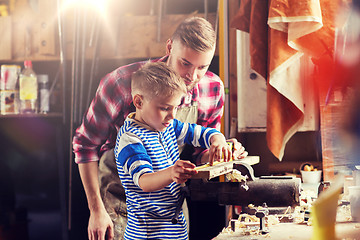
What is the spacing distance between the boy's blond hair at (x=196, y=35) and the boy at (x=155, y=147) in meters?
0.20

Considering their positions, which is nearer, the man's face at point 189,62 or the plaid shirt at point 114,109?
the man's face at point 189,62

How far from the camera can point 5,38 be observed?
2.12 m

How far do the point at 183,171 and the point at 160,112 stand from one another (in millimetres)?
318

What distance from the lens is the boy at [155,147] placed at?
4.35ft

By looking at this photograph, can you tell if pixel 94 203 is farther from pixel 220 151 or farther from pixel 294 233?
pixel 294 233

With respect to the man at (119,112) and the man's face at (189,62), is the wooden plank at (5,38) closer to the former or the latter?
the man at (119,112)

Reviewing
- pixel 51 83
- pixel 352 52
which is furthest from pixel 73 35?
pixel 352 52

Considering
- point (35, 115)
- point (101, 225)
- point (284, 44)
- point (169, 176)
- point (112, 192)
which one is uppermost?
point (284, 44)

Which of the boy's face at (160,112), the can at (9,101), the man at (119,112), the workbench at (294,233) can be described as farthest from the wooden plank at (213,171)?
the can at (9,101)

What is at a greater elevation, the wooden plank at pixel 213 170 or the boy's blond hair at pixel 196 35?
the boy's blond hair at pixel 196 35

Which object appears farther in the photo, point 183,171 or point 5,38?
point 5,38

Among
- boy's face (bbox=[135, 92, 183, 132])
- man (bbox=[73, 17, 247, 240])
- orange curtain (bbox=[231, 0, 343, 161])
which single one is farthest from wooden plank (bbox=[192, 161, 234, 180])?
orange curtain (bbox=[231, 0, 343, 161])

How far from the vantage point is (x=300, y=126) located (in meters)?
1.66

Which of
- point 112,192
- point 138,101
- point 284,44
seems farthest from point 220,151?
point 112,192
